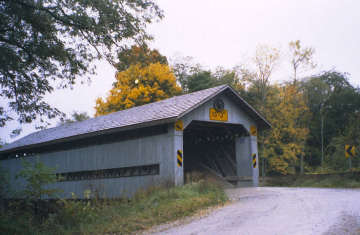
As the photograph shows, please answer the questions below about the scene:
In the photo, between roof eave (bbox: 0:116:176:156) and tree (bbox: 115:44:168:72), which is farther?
roof eave (bbox: 0:116:176:156)

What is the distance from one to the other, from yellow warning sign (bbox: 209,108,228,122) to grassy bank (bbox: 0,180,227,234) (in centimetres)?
399

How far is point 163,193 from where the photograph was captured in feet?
35.7

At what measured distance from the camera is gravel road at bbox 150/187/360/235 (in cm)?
677

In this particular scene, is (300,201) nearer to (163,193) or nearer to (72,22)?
(163,193)

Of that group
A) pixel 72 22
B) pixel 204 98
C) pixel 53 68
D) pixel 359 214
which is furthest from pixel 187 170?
pixel 359 214

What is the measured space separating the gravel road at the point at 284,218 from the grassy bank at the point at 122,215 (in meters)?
0.77

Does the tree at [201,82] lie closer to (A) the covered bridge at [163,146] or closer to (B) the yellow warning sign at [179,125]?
(A) the covered bridge at [163,146]

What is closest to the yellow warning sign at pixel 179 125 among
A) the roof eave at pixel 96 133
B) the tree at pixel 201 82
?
the roof eave at pixel 96 133

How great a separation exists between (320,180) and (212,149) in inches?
298

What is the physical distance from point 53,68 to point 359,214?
395 inches

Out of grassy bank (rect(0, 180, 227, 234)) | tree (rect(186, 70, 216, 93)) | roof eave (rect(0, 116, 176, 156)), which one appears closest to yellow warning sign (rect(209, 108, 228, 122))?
roof eave (rect(0, 116, 176, 156))

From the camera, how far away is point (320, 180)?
70.4 feet

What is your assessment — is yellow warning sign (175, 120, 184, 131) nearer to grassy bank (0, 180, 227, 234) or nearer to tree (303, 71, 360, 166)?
grassy bank (0, 180, 227, 234)

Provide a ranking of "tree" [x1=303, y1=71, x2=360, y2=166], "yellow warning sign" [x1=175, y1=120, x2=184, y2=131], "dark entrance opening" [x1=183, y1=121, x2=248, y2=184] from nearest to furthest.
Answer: "yellow warning sign" [x1=175, y1=120, x2=184, y2=131] < "dark entrance opening" [x1=183, y1=121, x2=248, y2=184] < "tree" [x1=303, y1=71, x2=360, y2=166]
